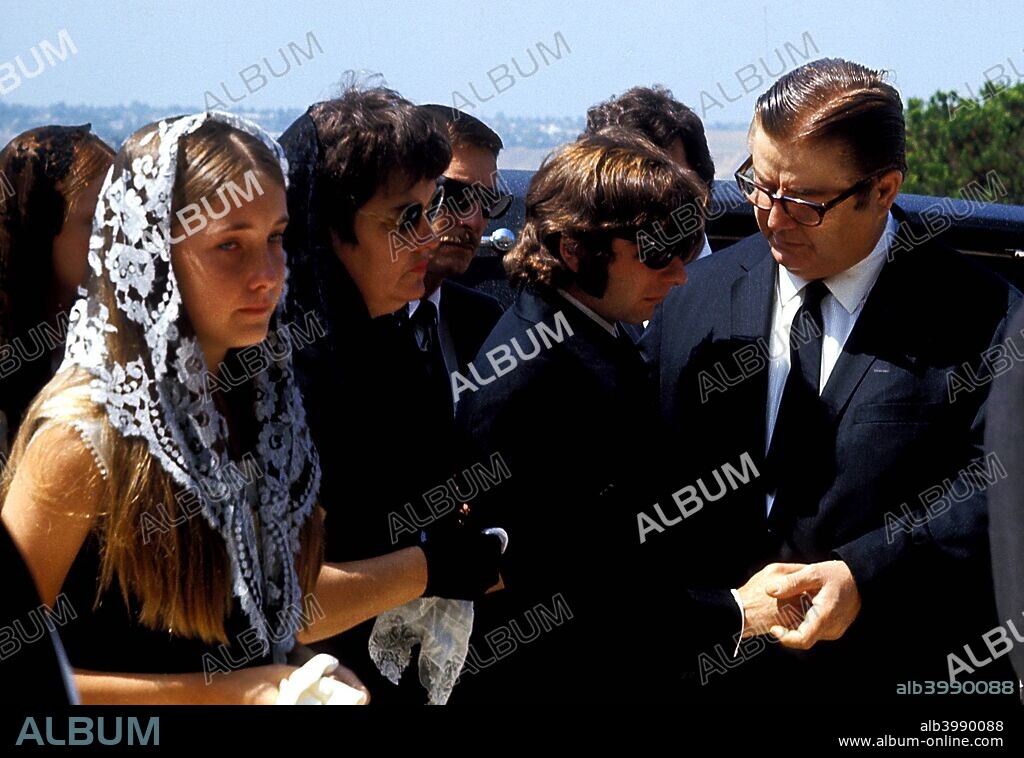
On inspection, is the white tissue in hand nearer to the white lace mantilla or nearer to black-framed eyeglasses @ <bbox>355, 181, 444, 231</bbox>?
A: the white lace mantilla

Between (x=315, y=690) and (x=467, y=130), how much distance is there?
2.02 metres

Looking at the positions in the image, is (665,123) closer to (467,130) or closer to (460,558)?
(467,130)

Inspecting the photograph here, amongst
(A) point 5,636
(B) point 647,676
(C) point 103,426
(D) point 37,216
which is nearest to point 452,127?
(D) point 37,216

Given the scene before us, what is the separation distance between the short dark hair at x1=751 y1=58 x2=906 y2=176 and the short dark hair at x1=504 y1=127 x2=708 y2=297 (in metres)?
0.31

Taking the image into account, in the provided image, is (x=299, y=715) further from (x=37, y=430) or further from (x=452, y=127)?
(x=452, y=127)

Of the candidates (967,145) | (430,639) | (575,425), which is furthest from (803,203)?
(967,145)

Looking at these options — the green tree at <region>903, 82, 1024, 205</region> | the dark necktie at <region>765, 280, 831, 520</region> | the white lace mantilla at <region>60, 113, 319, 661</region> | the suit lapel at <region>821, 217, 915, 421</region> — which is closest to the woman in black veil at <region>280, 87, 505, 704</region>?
the white lace mantilla at <region>60, 113, 319, 661</region>

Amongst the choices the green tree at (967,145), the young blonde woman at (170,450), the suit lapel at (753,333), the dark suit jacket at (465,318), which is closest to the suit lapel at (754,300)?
the suit lapel at (753,333)

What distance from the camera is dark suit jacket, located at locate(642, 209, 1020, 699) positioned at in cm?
303

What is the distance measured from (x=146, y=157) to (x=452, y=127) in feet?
5.44

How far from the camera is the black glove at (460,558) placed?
8.97 ft

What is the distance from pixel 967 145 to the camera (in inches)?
381

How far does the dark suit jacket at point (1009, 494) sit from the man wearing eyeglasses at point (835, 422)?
58.9 inches

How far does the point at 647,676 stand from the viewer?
3062 mm
